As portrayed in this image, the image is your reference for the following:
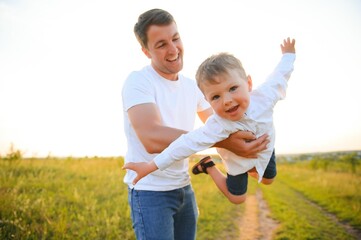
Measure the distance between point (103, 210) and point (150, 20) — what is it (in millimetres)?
5279

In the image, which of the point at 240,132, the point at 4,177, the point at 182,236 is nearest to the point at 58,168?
the point at 4,177

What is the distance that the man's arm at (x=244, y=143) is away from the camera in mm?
2264

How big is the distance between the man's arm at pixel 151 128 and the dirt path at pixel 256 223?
5.24 m

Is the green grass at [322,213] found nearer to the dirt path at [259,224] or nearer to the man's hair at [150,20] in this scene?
the dirt path at [259,224]

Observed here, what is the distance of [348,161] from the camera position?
21656 millimetres

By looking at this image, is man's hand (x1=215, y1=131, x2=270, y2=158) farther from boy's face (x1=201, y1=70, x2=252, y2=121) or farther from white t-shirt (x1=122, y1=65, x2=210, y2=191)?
white t-shirt (x1=122, y1=65, x2=210, y2=191)

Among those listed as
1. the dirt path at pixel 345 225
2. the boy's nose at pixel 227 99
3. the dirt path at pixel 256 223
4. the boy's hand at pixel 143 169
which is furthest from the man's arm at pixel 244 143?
the dirt path at pixel 345 225

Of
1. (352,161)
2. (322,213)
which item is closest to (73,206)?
(322,213)

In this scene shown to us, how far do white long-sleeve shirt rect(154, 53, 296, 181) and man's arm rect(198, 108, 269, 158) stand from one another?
0.17 feet

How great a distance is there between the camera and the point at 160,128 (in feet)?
7.16

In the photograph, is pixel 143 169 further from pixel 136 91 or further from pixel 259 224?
pixel 259 224

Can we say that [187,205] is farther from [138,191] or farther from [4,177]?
[4,177]

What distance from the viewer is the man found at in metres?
2.24

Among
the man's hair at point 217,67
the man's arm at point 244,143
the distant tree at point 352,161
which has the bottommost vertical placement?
the distant tree at point 352,161
